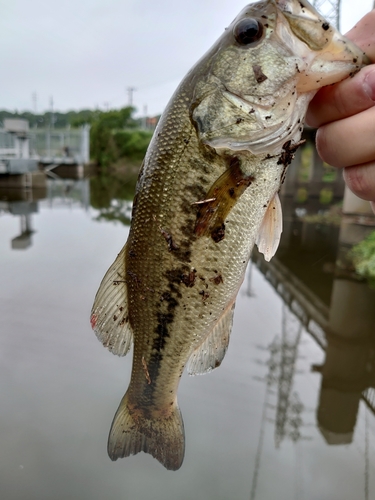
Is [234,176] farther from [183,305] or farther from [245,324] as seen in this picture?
[245,324]

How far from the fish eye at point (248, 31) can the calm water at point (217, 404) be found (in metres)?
3.01

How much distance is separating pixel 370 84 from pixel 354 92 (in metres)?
0.05

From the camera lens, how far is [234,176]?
1367mm

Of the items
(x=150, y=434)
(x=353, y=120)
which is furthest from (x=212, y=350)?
(x=353, y=120)

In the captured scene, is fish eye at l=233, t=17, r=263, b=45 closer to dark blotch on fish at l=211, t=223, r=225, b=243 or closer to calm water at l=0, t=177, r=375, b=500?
dark blotch on fish at l=211, t=223, r=225, b=243

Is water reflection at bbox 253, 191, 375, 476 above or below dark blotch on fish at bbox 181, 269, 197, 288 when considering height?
below

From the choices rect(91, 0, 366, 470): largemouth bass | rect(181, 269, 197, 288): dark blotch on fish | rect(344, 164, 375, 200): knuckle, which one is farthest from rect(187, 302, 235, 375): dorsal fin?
rect(344, 164, 375, 200): knuckle

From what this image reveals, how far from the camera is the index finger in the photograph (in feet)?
3.94

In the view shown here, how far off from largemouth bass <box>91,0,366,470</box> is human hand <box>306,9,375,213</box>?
0.05m

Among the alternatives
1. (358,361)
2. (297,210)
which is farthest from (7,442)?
(297,210)

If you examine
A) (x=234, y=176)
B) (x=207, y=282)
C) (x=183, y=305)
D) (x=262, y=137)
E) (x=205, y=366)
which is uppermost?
(x=262, y=137)

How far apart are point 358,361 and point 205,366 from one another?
3793 millimetres

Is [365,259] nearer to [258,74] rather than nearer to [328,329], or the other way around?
[328,329]

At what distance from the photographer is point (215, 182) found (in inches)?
53.6
